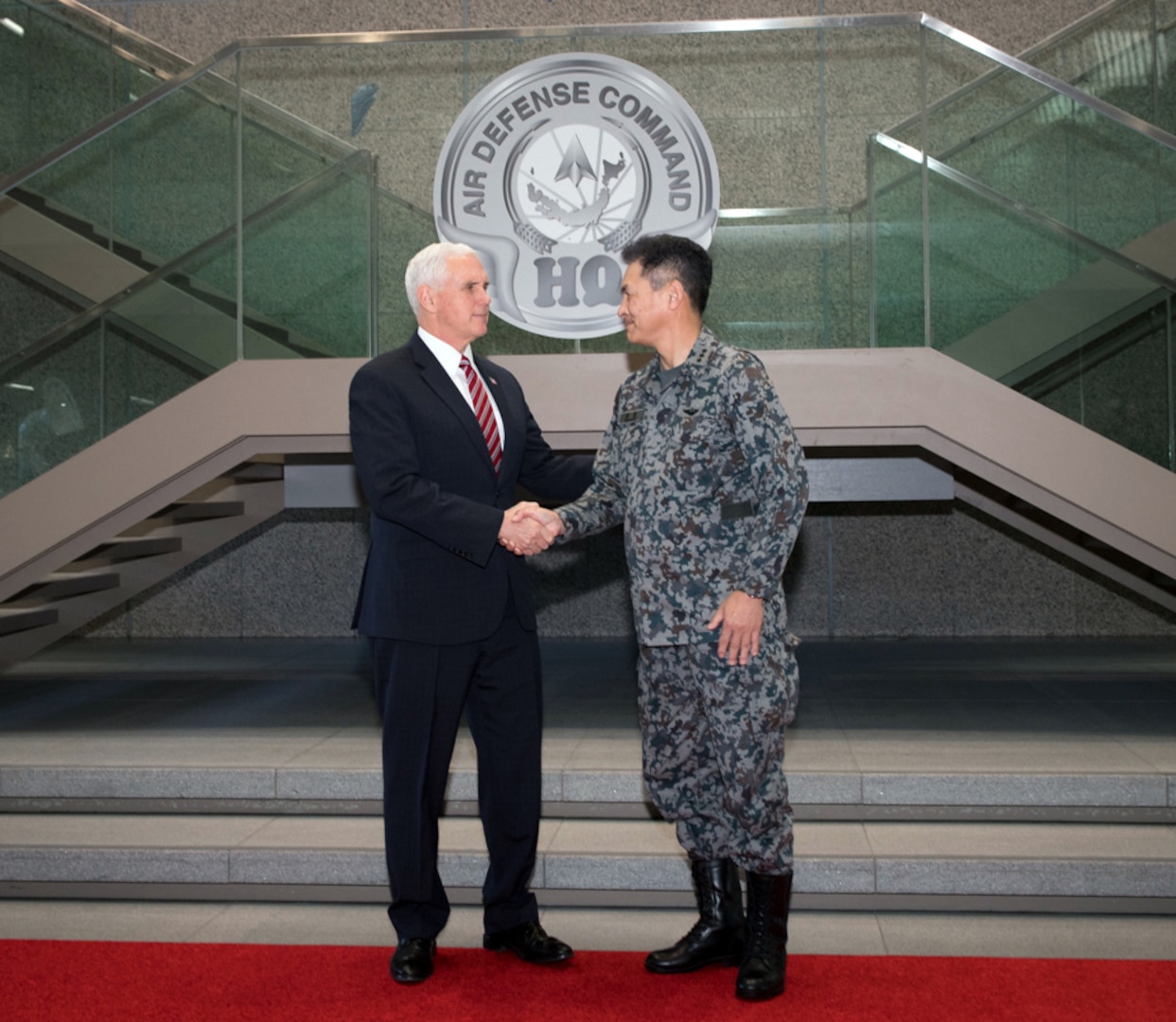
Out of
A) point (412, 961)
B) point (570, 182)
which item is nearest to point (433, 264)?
point (570, 182)

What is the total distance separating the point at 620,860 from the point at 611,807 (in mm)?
356

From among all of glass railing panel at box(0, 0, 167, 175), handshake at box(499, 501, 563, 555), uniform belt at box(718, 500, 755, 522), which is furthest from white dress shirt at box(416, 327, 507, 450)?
glass railing panel at box(0, 0, 167, 175)

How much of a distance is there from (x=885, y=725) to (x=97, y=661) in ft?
14.3

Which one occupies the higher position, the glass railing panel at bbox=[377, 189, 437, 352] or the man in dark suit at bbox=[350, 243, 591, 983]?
the glass railing panel at bbox=[377, 189, 437, 352]

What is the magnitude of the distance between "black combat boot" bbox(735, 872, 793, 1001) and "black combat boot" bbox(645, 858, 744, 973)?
67mm

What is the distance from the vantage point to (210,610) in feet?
24.6

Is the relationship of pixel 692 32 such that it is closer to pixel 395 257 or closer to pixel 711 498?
pixel 395 257

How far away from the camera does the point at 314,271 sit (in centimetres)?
407

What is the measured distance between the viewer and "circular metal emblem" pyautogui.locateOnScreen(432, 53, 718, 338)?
151 inches

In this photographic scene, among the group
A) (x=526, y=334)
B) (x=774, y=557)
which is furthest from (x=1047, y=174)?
(x=774, y=557)

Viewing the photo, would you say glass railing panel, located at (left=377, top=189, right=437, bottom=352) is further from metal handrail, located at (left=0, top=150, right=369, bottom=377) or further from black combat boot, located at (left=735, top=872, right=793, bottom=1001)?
black combat boot, located at (left=735, top=872, right=793, bottom=1001)

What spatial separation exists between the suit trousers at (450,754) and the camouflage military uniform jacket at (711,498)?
350 millimetres

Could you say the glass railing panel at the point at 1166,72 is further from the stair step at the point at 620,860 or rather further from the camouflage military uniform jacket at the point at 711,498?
the camouflage military uniform jacket at the point at 711,498

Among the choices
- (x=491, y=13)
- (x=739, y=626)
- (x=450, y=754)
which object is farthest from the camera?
(x=491, y=13)
